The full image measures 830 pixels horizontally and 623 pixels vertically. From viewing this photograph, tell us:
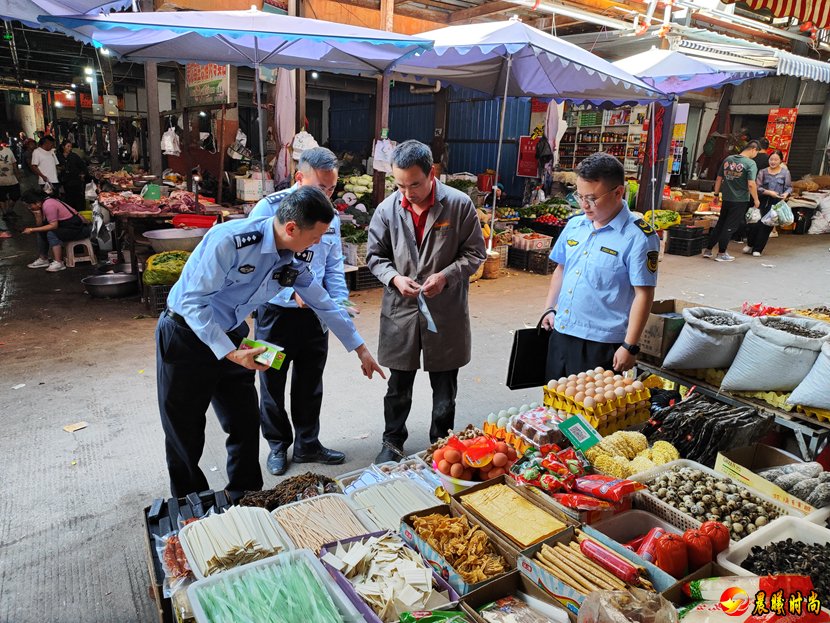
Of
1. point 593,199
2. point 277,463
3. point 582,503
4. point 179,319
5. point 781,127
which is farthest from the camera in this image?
point 781,127

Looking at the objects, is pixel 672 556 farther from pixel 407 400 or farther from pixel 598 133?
pixel 598 133

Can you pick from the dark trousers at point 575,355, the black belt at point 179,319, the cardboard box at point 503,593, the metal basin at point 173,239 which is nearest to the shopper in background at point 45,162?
the metal basin at point 173,239

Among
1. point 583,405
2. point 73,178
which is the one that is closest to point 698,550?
point 583,405

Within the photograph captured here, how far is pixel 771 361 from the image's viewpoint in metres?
2.90

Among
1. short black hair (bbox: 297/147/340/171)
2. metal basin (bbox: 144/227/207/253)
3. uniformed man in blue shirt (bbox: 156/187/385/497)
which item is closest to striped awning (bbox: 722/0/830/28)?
short black hair (bbox: 297/147/340/171)

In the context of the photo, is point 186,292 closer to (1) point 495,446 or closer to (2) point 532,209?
(1) point 495,446

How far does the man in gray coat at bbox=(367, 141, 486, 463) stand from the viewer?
343 centimetres

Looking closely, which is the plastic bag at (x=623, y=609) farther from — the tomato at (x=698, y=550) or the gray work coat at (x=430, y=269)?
the gray work coat at (x=430, y=269)

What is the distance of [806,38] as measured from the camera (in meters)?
13.0

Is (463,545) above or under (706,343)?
under

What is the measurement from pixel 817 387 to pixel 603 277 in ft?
3.67

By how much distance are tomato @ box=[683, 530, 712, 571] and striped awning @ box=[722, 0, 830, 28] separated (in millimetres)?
4268

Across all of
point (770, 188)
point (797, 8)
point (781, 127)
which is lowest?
point (770, 188)

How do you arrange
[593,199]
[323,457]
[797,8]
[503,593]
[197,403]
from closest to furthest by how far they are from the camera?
[503,593] → [197,403] → [593,199] → [323,457] → [797,8]
